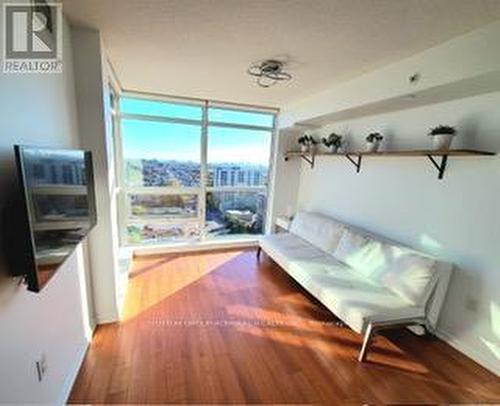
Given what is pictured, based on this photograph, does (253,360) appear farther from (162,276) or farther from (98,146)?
(98,146)

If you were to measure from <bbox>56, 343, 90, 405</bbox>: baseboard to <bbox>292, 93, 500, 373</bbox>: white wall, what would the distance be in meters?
2.93

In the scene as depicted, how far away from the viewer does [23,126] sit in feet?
4.20

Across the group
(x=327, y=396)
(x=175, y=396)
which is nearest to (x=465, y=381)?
(x=327, y=396)

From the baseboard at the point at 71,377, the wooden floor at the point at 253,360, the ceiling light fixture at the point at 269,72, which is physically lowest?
the wooden floor at the point at 253,360

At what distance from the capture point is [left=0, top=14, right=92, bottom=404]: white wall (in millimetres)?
1117

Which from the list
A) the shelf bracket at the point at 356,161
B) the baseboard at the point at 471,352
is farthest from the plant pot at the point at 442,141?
the baseboard at the point at 471,352

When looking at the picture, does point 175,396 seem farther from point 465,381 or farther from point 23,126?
point 465,381

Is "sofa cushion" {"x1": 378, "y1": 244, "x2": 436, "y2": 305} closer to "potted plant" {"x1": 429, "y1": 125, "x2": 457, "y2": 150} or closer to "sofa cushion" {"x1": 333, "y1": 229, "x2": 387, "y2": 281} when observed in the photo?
"sofa cushion" {"x1": 333, "y1": 229, "x2": 387, "y2": 281}

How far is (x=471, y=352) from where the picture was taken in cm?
218

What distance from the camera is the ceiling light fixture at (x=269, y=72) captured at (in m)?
2.42

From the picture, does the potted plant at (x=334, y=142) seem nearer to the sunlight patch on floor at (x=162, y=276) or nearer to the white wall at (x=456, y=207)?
the white wall at (x=456, y=207)

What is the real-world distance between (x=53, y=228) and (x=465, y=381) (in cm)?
285

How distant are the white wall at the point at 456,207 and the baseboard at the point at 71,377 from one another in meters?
2.93

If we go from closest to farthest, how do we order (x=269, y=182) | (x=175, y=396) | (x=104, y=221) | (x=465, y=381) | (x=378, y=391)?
1. (x=175, y=396)
2. (x=378, y=391)
3. (x=465, y=381)
4. (x=104, y=221)
5. (x=269, y=182)
